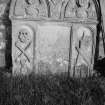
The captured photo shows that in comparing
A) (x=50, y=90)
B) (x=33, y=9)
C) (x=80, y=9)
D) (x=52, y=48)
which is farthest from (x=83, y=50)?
(x=33, y=9)

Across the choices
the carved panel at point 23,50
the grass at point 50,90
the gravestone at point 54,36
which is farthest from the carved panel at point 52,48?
the grass at point 50,90

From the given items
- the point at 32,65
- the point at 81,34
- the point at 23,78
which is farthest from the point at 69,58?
the point at 23,78

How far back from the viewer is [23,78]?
3.73 meters

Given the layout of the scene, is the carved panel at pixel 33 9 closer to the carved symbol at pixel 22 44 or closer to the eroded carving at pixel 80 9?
the carved symbol at pixel 22 44

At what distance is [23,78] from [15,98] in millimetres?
856

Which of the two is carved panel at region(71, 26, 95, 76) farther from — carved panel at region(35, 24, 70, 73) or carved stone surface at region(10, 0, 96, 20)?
carved stone surface at region(10, 0, 96, 20)

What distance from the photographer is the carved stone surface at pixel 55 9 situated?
3844 millimetres

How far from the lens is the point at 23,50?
13.0ft

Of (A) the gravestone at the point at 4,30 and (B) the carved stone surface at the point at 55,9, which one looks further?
(A) the gravestone at the point at 4,30

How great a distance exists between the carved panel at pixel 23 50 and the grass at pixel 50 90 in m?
0.29

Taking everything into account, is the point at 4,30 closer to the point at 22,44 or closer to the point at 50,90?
the point at 22,44

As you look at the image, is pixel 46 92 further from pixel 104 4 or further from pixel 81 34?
pixel 104 4

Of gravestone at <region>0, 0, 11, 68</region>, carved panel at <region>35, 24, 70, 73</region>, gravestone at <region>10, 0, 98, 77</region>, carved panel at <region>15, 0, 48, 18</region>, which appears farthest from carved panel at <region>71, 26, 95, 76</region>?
gravestone at <region>0, 0, 11, 68</region>

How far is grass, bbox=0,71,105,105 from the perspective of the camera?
113 inches
